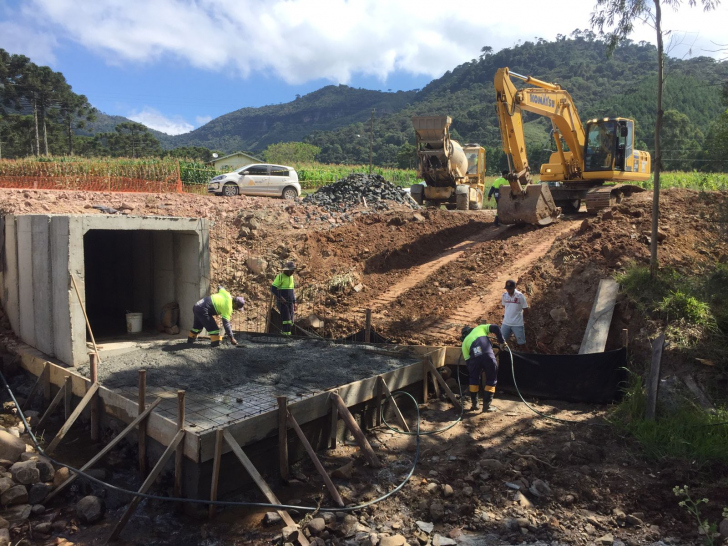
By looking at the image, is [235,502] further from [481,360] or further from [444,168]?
[444,168]

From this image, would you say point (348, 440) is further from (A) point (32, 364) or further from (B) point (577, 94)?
(B) point (577, 94)

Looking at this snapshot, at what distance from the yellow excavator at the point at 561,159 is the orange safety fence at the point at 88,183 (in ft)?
43.8

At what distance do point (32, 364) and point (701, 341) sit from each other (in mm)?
10522

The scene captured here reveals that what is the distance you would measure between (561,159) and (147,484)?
14713 millimetres

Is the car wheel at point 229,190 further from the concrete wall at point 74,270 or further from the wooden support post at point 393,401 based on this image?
the wooden support post at point 393,401

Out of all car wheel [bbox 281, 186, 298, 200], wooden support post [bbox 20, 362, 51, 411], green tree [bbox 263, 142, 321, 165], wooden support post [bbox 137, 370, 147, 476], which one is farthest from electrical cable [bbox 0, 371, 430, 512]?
green tree [bbox 263, 142, 321, 165]

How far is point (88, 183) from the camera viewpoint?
2117cm

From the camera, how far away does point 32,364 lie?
8992 mm

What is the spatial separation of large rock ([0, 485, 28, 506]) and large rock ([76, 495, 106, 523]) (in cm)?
66

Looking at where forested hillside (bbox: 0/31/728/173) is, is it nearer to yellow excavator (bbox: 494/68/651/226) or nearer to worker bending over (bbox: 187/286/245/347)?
yellow excavator (bbox: 494/68/651/226)

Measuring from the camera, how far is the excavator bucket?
48.1 feet

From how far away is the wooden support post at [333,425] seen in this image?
705cm

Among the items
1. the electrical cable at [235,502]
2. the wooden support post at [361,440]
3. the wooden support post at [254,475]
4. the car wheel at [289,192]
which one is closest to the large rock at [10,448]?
the electrical cable at [235,502]

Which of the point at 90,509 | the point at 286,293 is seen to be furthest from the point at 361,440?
the point at 286,293
